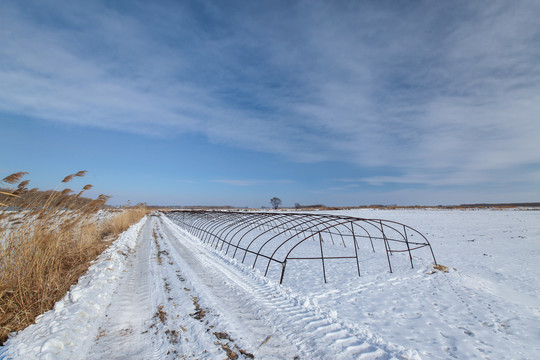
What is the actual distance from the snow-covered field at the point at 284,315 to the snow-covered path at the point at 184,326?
1.0 inches

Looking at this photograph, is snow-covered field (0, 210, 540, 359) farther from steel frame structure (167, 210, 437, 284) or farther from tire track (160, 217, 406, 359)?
steel frame structure (167, 210, 437, 284)

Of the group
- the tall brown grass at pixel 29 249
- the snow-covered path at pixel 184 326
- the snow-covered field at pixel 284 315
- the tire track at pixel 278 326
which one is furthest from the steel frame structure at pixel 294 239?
the tall brown grass at pixel 29 249

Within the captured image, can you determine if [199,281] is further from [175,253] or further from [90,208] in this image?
[175,253]

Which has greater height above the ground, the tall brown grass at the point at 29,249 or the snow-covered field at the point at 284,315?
the tall brown grass at the point at 29,249

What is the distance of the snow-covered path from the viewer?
4031mm

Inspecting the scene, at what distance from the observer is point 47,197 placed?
6.08 metres

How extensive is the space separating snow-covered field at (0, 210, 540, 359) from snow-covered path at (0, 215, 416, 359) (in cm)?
2

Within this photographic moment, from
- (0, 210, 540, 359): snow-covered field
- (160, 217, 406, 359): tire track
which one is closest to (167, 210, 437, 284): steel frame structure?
(0, 210, 540, 359): snow-covered field

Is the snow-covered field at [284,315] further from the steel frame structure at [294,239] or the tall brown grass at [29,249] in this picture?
the steel frame structure at [294,239]

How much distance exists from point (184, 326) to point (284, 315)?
7.30 feet

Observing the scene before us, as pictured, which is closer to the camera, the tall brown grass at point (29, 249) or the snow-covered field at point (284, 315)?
the snow-covered field at point (284, 315)

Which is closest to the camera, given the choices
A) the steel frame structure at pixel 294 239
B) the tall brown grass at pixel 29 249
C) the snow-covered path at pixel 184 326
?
the snow-covered path at pixel 184 326

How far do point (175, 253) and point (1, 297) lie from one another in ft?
26.4

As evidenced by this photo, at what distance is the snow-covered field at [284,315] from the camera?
166 inches
